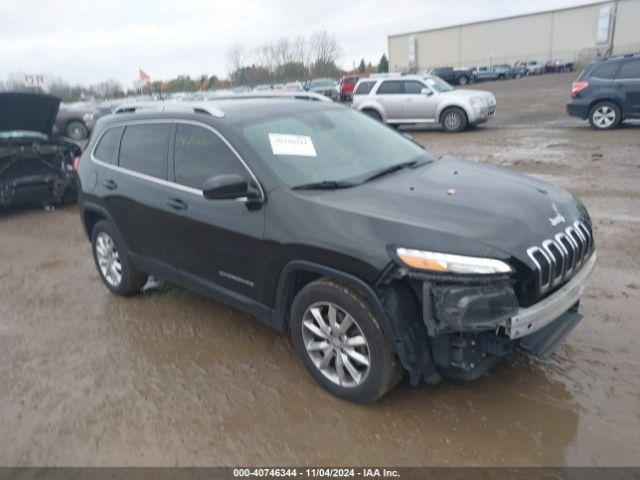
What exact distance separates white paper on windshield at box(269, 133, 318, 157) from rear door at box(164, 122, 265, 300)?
0.28m

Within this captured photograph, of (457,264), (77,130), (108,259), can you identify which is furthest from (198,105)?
(77,130)

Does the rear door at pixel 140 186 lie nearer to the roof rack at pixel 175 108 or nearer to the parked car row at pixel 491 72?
the roof rack at pixel 175 108

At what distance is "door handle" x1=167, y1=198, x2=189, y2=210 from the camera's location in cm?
390

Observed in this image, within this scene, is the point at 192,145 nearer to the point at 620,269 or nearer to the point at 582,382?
the point at 582,382

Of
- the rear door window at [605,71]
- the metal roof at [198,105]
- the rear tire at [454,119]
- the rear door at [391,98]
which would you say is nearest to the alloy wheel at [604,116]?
the rear door window at [605,71]

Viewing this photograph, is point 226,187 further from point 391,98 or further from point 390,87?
point 390,87

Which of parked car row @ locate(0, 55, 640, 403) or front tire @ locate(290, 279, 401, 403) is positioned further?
front tire @ locate(290, 279, 401, 403)

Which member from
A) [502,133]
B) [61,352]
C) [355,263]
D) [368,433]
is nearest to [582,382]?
[368,433]

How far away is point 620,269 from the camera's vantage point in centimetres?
491

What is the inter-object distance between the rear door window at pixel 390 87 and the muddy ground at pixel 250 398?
12.1 meters

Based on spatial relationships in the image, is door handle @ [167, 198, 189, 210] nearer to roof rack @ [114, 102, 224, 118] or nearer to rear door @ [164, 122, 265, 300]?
rear door @ [164, 122, 265, 300]

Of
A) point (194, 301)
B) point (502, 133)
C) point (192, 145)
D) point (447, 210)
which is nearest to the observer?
point (447, 210)

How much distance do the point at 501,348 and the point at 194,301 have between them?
294 centimetres

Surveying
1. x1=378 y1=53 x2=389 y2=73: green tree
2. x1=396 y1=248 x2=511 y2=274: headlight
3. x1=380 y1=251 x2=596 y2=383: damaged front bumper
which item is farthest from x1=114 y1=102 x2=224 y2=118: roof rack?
x1=378 y1=53 x2=389 y2=73: green tree
